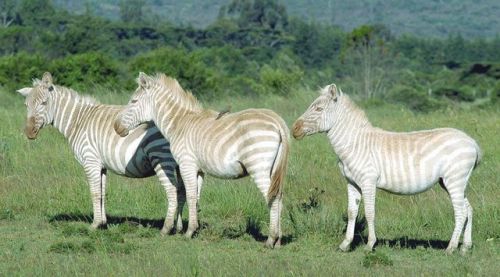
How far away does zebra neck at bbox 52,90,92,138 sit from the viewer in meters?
11.0

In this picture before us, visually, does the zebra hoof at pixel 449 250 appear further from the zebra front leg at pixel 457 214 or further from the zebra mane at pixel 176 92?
the zebra mane at pixel 176 92

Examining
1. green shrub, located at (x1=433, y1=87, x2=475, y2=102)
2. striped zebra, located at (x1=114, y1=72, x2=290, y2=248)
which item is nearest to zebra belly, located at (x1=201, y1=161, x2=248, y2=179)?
striped zebra, located at (x1=114, y1=72, x2=290, y2=248)

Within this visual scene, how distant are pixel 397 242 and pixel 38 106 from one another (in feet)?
14.0

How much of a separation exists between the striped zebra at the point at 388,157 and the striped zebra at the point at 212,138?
343 millimetres

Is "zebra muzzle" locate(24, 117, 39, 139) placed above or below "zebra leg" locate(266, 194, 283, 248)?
above

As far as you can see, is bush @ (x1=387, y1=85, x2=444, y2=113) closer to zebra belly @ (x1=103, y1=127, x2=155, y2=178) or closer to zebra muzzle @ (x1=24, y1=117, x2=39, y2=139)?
zebra belly @ (x1=103, y1=127, x2=155, y2=178)

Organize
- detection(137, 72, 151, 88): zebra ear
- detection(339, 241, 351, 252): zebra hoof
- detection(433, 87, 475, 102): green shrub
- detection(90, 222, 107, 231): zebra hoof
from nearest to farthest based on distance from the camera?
detection(339, 241, 351, 252): zebra hoof
detection(137, 72, 151, 88): zebra ear
detection(90, 222, 107, 231): zebra hoof
detection(433, 87, 475, 102): green shrub

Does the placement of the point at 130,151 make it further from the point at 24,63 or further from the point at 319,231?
the point at 24,63

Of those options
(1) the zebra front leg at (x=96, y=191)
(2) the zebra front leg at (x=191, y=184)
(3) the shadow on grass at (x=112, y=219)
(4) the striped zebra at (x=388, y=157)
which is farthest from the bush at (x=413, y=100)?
(4) the striped zebra at (x=388, y=157)

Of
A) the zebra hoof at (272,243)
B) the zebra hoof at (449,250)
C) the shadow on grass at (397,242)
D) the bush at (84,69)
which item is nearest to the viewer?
the zebra hoof at (449,250)

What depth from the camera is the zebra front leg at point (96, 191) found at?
10680 mm

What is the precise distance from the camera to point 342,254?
30.7 ft

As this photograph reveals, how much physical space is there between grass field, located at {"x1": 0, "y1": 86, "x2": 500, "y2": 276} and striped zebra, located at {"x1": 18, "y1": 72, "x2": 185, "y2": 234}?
21.4 inches

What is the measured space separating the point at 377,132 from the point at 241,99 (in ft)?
42.6
